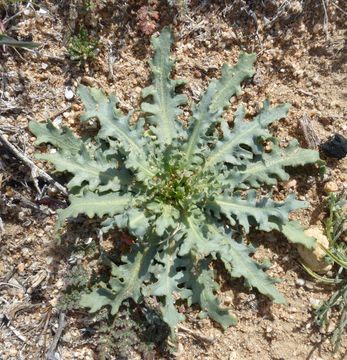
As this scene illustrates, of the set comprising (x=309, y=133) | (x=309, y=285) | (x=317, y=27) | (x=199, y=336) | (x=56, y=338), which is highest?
(x=317, y=27)

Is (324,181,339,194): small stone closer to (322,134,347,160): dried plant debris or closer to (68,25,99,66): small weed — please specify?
(322,134,347,160): dried plant debris

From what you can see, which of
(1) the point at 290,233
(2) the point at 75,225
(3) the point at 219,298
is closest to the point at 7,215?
(2) the point at 75,225

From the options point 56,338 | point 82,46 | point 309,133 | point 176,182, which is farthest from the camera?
point 309,133

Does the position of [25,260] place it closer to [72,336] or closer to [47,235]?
[47,235]

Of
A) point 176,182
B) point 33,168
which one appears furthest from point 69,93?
point 176,182

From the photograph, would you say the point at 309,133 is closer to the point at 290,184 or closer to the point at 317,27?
the point at 290,184

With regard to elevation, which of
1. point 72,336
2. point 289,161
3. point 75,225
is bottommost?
point 72,336

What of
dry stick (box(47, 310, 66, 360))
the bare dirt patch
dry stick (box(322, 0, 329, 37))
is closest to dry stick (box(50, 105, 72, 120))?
the bare dirt patch
